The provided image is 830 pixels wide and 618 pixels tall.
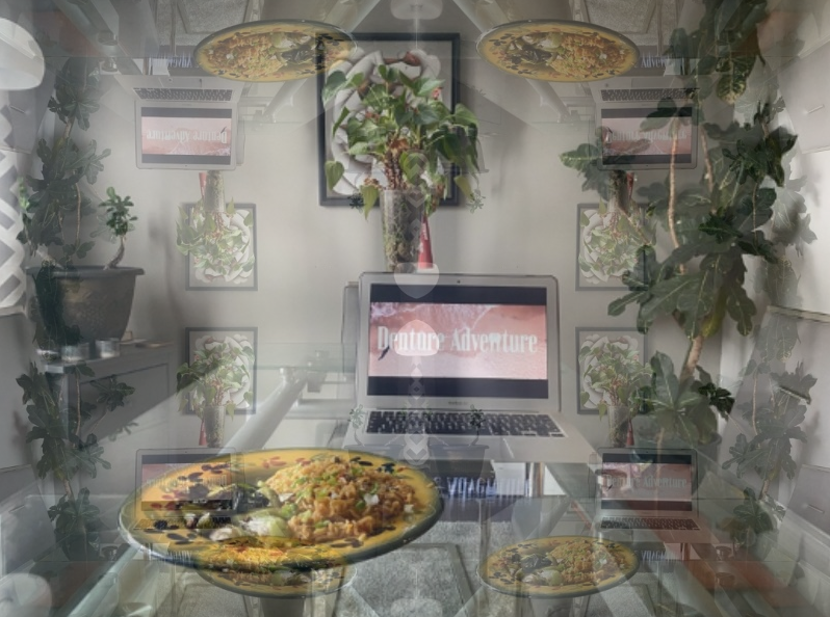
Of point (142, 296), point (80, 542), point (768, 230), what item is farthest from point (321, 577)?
point (768, 230)

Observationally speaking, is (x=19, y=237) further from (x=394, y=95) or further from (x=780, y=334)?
(x=780, y=334)

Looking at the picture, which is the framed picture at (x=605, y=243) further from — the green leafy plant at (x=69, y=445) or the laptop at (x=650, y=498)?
the green leafy plant at (x=69, y=445)

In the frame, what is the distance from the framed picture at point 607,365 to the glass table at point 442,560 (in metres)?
0.11

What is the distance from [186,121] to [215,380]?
405mm

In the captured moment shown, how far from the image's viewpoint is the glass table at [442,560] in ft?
3.47

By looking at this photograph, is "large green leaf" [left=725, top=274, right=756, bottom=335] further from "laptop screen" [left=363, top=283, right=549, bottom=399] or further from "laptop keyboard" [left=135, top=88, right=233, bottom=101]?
"laptop keyboard" [left=135, top=88, right=233, bottom=101]

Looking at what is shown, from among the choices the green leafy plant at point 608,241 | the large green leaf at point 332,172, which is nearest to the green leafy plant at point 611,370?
the green leafy plant at point 608,241

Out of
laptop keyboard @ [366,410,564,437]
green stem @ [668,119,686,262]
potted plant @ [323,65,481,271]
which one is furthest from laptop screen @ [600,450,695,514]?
potted plant @ [323,65,481,271]

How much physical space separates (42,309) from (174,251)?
0.78ft

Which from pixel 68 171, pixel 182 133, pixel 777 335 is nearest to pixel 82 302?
pixel 68 171

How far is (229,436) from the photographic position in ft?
3.70

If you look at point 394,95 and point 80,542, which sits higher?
point 394,95

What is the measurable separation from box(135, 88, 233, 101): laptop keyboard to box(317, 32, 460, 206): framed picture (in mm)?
168

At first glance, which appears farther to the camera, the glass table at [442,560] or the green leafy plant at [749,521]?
the green leafy plant at [749,521]
